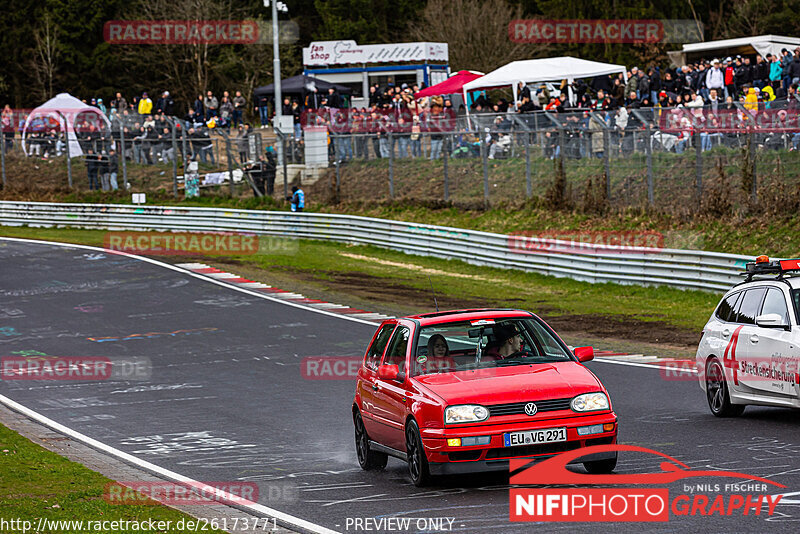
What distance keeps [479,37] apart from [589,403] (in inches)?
2161

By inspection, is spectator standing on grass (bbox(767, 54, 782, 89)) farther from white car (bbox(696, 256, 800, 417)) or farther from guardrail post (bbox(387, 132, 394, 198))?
white car (bbox(696, 256, 800, 417))

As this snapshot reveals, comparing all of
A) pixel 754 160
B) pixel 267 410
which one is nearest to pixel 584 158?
pixel 754 160

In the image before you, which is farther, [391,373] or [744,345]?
[744,345]

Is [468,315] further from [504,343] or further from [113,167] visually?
[113,167]

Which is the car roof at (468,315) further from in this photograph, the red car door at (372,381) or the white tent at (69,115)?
the white tent at (69,115)

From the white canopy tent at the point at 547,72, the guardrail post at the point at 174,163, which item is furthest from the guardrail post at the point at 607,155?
the guardrail post at the point at 174,163

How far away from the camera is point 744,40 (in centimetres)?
3884

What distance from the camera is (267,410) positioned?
13.9 meters

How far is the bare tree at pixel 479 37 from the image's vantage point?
61.6 metres

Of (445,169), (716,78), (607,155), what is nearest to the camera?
(607,155)

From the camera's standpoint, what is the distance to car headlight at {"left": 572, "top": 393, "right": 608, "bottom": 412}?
8.64 metres

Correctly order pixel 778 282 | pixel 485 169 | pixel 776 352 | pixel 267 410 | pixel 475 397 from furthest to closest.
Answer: pixel 485 169
pixel 267 410
pixel 778 282
pixel 776 352
pixel 475 397

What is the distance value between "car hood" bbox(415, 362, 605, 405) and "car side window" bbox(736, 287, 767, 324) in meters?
3.01

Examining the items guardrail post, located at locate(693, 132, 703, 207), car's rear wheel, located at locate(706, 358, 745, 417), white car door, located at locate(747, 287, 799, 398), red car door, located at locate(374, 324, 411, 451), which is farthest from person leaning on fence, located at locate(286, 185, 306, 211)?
red car door, located at locate(374, 324, 411, 451)
